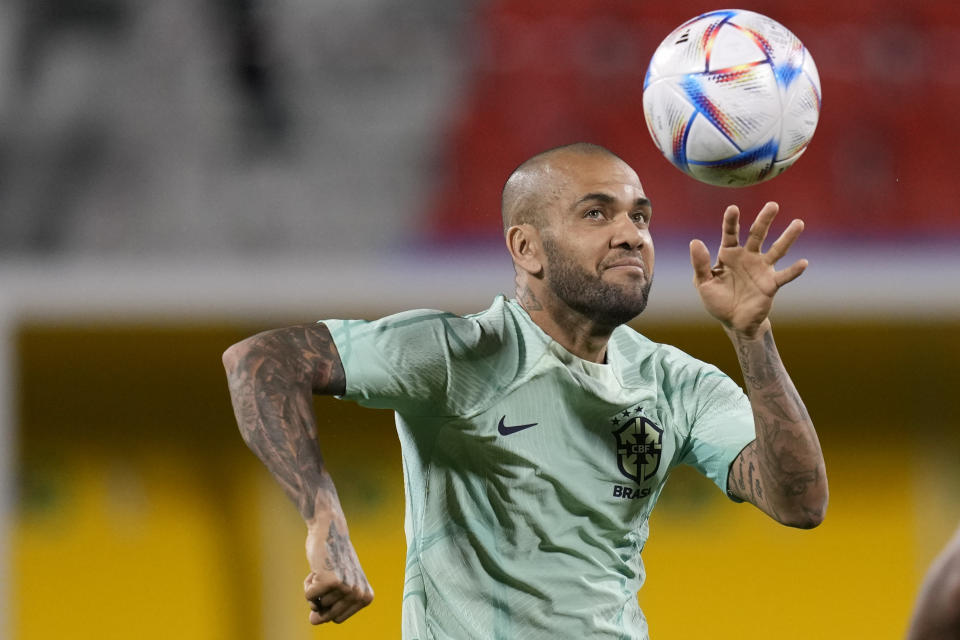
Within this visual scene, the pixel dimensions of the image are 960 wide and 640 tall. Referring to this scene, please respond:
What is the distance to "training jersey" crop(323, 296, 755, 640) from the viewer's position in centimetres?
335

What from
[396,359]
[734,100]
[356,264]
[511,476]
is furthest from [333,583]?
[356,264]

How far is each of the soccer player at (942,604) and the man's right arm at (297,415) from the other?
106cm

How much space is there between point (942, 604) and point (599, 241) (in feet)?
5.08

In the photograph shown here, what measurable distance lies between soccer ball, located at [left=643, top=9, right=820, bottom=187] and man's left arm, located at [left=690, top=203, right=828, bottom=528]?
420 millimetres

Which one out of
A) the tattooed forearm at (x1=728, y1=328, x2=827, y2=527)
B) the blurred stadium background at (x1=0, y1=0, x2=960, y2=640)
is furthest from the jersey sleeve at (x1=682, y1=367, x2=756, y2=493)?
the blurred stadium background at (x1=0, y1=0, x2=960, y2=640)

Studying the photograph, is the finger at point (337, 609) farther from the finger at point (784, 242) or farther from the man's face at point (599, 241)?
the finger at point (784, 242)

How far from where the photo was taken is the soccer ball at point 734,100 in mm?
3754

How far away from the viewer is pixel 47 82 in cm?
757

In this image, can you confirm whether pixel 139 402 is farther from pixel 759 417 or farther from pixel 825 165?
pixel 759 417

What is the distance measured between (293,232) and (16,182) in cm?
146

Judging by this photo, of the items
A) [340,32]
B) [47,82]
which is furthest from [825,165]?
[47,82]

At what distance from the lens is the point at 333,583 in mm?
2730

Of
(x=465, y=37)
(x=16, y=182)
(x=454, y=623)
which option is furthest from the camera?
(x=465, y=37)

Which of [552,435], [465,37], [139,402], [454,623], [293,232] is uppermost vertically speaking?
[465,37]
